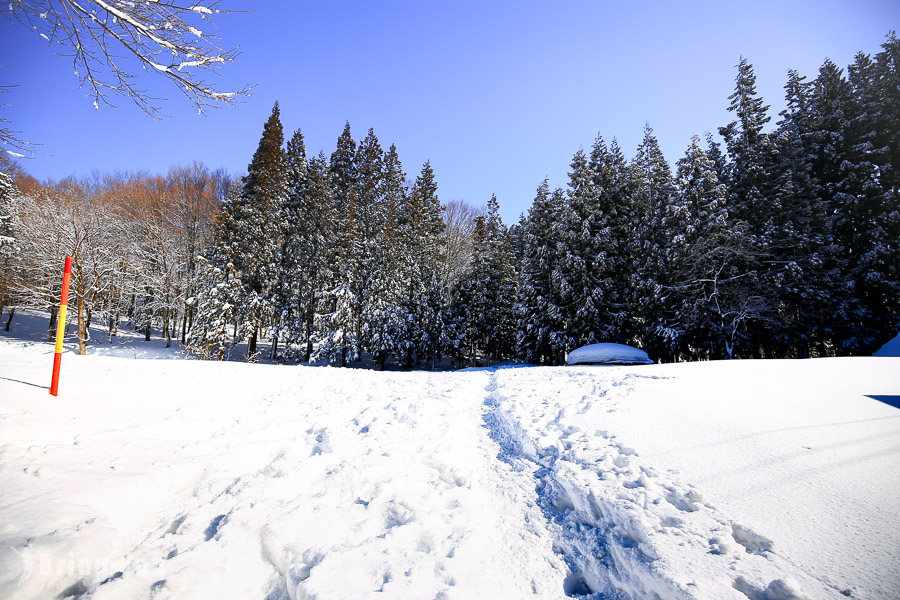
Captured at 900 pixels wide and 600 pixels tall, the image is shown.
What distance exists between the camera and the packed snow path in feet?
7.00

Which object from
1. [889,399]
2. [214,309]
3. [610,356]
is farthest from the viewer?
[214,309]

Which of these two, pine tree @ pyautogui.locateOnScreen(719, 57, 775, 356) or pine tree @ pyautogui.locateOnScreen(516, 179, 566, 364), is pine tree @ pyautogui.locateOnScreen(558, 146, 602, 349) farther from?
pine tree @ pyautogui.locateOnScreen(719, 57, 775, 356)

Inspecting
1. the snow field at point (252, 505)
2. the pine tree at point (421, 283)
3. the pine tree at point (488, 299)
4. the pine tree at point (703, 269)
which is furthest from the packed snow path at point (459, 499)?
the pine tree at point (488, 299)

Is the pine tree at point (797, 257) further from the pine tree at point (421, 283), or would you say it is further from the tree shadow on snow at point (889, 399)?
the pine tree at point (421, 283)

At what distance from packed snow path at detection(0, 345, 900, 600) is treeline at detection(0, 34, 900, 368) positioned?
16475 millimetres

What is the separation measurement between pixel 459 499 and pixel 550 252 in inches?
885

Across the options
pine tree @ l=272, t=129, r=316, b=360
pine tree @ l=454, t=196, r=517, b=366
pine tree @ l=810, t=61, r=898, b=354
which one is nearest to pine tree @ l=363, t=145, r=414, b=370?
pine tree @ l=454, t=196, r=517, b=366

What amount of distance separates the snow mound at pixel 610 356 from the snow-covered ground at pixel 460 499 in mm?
11817

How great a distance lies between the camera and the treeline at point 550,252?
18172 millimetres

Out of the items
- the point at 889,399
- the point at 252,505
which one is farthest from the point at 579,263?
the point at 252,505

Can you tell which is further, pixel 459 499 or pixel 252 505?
pixel 459 499

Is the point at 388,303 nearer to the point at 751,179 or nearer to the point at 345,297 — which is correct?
the point at 345,297

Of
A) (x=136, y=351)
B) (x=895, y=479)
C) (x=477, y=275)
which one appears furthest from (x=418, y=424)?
(x=136, y=351)

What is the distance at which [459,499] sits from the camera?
3318 mm
